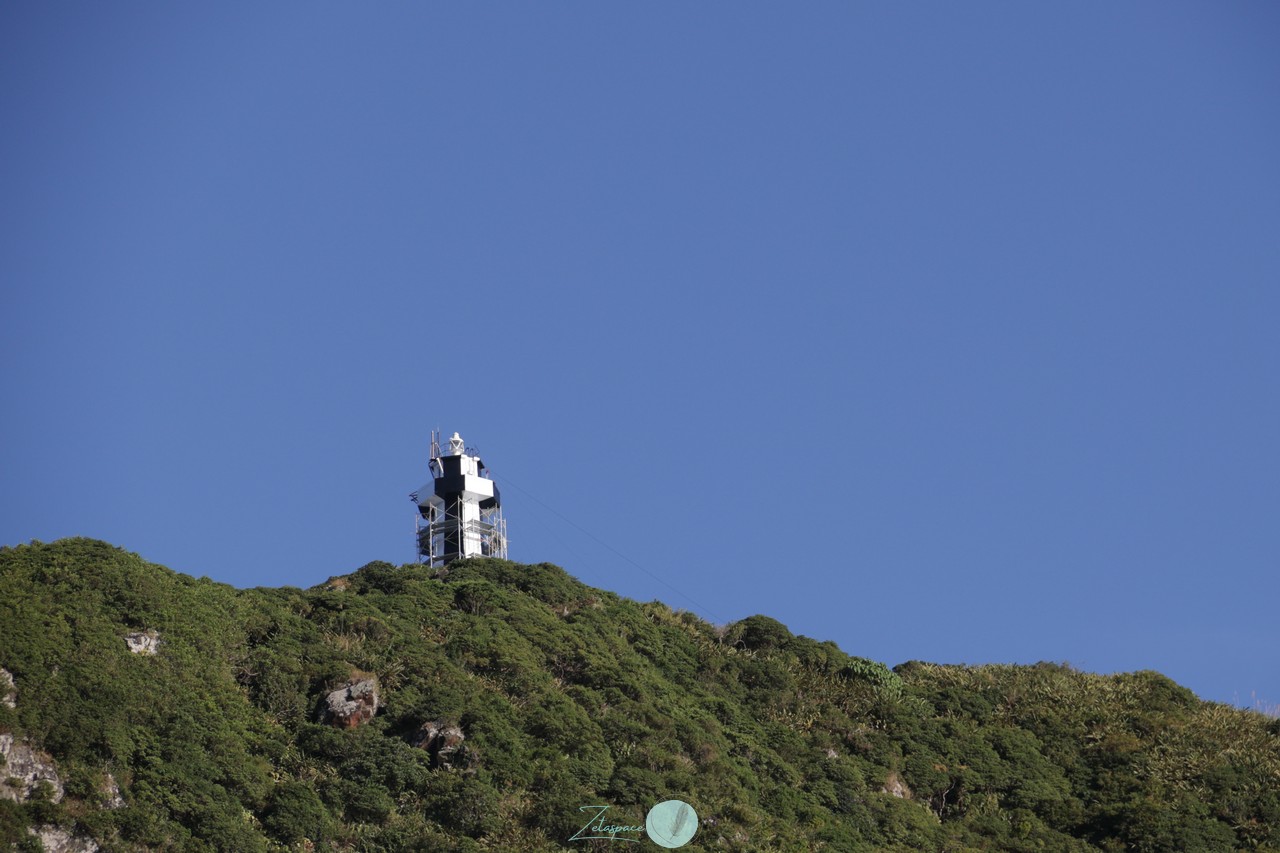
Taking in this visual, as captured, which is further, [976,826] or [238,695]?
[976,826]

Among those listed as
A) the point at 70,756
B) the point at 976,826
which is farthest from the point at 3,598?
the point at 976,826

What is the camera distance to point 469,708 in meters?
49.7

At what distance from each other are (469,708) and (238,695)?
6.83 metres

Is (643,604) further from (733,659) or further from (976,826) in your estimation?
(976,826)

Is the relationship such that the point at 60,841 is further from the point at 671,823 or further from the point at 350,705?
the point at 671,823

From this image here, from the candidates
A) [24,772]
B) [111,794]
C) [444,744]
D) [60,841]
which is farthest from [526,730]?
[24,772]

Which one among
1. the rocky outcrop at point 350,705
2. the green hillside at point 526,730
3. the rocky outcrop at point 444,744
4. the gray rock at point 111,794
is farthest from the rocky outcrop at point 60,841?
the rocky outcrop at point 444,744

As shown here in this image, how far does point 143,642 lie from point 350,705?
6177 mm

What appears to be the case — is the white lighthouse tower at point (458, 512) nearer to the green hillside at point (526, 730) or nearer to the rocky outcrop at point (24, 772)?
the green hillside at point (526, 730)

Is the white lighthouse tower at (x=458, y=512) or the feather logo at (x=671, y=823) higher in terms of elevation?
the white lighthouse tower at (x=458, y=512)

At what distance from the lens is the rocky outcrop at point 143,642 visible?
46.8m

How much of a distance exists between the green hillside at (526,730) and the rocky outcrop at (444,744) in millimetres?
81

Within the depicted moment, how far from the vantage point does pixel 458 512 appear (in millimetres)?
77000

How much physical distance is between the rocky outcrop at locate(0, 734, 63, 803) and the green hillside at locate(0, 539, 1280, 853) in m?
0.07
